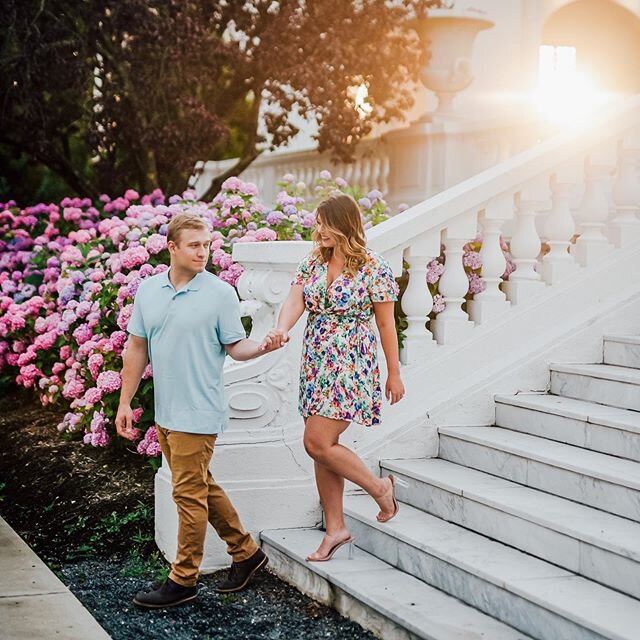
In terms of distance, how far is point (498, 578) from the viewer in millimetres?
4133

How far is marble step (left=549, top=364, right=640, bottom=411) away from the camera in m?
5.33

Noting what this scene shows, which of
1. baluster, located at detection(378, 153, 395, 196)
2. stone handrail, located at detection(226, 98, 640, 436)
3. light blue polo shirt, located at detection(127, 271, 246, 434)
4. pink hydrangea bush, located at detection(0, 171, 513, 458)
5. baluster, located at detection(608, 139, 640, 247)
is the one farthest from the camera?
baluster, located at detection(378, 153, 395, 196)

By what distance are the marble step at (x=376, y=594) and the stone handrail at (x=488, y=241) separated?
63 cm

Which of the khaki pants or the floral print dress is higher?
the floral print dress

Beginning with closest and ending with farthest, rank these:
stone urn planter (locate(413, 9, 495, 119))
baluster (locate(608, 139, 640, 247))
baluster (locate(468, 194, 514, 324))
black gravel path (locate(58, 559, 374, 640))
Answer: black gravel path (locate(58, 559, 374, 640)), baluster (locate(468, 194, 514, 324)), baluster (locate(608, 139, 640, 247)), stone urn planter (locate(413, 9, 495, 119))

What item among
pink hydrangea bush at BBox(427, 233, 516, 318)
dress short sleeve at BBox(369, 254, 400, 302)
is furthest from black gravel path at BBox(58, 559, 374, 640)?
pink hydrangea bush at BBox(427, 233, 516, 318)

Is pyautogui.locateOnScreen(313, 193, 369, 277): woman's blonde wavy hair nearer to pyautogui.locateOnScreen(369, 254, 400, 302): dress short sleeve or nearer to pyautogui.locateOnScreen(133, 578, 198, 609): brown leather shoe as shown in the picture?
pyautogui.locateOnScreen(369, 254, 400, 302): dress short sleeve

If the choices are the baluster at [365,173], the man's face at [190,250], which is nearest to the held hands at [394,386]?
the man's face at [190,250]

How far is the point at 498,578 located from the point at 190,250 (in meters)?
1.73

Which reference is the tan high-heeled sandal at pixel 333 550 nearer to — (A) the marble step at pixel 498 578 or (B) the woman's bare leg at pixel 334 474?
(B) the woman's bare leg at pixel 334 474

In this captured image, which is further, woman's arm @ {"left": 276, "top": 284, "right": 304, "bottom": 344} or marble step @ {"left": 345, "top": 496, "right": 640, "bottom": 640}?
woman's arm @ {"left": 276, "top": 284, "right": 304, "bottom": 344}

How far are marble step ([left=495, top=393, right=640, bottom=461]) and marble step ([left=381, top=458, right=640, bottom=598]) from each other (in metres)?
0.38

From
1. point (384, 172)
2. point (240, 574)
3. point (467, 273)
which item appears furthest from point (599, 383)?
point (384, 172)

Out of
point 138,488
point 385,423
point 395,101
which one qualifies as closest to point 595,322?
point 385,423
